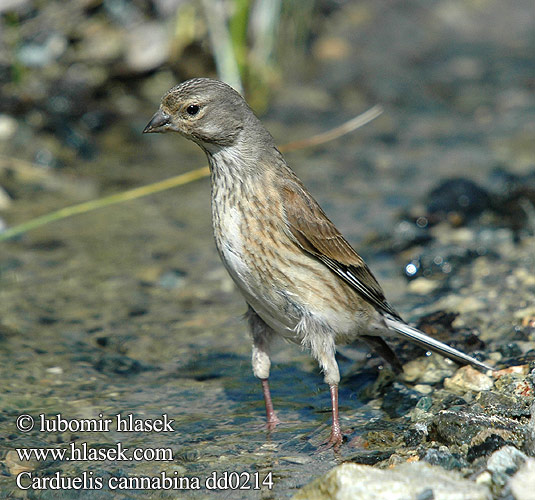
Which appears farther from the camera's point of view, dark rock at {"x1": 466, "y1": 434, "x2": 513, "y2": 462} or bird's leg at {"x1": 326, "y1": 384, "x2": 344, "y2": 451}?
bird's leg at {"x1": 326, "y1": 384, "x2": 344, "y2": 451}

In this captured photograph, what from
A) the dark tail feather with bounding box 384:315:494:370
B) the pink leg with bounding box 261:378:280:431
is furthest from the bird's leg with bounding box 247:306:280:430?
the dark tail feather with bounding box 384:315:494:370

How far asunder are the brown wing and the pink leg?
27.2 inches

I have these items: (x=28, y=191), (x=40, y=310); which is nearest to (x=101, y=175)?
(x=28, y=191)

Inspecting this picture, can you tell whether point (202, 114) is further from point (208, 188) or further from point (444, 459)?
point (208, 188)

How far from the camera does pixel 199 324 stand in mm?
5602

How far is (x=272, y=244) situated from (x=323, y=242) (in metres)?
0.35

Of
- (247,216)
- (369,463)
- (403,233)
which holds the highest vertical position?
(403,233)

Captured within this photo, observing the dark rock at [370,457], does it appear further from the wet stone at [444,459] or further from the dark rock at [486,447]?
the dark rock at [486,447]

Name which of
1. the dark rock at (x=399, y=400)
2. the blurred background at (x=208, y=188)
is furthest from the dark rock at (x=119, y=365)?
the dark rock at (x=399, y=400)

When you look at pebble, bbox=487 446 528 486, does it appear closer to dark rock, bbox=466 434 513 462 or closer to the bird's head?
dark rock, bbox=466 434 513 462

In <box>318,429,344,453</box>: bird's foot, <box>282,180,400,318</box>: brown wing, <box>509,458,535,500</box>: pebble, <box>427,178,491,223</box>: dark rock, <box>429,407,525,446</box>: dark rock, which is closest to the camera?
<box>509,458,535,500</box>: pebble

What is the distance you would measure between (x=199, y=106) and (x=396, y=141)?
439 centimetres

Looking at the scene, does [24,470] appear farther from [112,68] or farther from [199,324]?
[112,68]

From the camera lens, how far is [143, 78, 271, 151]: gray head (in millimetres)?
4336
